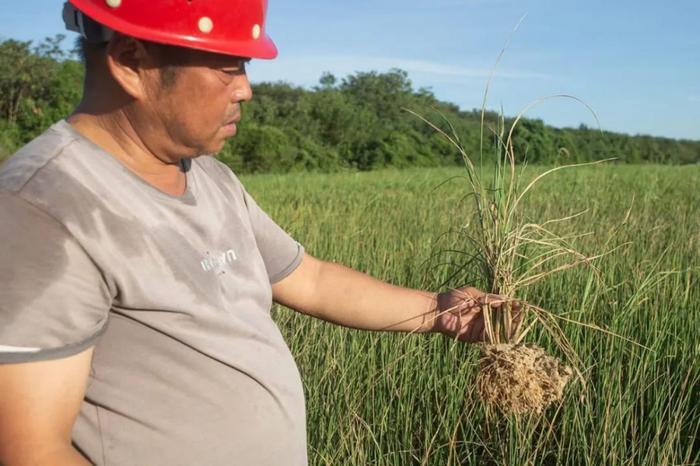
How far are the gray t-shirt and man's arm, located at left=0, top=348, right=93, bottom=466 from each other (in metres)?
0.02

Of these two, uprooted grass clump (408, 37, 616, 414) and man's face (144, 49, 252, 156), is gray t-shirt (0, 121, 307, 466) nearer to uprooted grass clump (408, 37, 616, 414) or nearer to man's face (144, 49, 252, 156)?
man's face (144, 49, 252, 156)

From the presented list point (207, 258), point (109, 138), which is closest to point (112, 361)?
point (207, 258)

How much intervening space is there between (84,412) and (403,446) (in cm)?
128

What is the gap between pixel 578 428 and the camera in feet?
6.30

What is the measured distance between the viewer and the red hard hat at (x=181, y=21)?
3.19 feet

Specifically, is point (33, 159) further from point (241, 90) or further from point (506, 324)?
point (506, 324)

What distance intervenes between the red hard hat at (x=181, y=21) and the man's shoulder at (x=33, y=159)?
0.16m

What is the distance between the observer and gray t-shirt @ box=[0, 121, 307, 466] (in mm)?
834

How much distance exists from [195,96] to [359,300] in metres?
0.65

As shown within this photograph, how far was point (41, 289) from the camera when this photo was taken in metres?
0.82

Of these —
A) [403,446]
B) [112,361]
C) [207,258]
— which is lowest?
[403,446]

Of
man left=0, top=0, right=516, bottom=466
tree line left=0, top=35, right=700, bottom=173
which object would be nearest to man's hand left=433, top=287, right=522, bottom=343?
man left=0, top=0, right=516, bottom=466

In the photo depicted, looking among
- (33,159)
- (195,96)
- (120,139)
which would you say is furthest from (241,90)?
(33,159)

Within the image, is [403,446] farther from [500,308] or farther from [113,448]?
[113,448]
